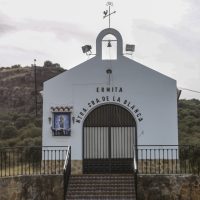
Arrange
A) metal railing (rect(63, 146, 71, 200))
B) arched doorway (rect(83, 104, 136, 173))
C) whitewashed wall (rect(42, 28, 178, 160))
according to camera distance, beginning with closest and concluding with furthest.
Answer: metal railing (rect(63, 146, 71, 200))
whitewashed wall (rect(42, 28, 178, 160))
arched doorway (rect(83, 104, 136, 173))

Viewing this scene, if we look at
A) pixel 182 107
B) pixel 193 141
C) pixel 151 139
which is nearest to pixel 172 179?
pixel 151 139

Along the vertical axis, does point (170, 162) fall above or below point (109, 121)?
below

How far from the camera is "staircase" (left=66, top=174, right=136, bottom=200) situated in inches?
709

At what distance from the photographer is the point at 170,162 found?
810 inches

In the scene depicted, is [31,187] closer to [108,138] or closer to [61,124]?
[61,124]

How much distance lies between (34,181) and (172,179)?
4.78m

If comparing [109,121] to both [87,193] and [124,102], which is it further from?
[87,193]

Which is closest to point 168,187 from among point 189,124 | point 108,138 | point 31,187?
point 108,138

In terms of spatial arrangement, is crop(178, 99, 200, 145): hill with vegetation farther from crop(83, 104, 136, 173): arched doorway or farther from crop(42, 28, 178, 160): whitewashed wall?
crop(83, 104, 136, 173): arched doorway

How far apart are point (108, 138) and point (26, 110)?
4108 cm

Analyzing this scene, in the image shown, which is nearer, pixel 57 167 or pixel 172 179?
pixel 172 179

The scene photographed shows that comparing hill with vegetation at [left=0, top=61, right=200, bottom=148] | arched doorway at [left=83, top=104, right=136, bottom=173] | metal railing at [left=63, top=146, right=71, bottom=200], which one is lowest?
metal railing at [left=63, top=146, right=71, bottom=200]

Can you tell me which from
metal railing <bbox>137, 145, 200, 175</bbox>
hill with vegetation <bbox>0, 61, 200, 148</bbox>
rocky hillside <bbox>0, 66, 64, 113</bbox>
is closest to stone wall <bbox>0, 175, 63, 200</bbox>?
metal railing <bbox>137, 145, 200, 175</bbox>

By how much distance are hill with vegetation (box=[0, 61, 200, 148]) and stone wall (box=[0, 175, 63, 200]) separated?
1478 cm
